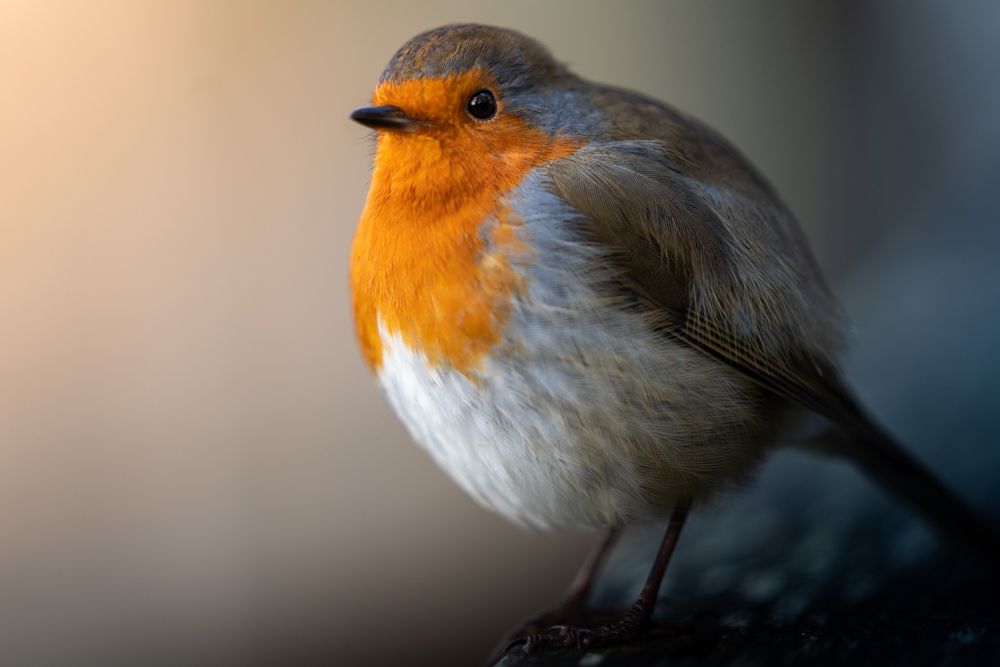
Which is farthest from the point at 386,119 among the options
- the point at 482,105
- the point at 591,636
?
the point at 591,636

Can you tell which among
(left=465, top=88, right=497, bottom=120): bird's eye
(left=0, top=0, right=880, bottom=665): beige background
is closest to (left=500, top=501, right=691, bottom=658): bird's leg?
(left=465, top=88, right=497, bottom=120): bird's eye

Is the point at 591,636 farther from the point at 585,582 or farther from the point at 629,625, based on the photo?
the point at 585,582

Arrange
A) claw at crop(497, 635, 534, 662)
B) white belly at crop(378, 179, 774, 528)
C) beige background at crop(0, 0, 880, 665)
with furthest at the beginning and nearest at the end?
1. beige background at crop(0, 0, 880, 665)
2. claw at crop(497, 635, 534, 662)
3. white belly at crop(378, 179, 774, 528)

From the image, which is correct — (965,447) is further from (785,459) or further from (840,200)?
(840,200)

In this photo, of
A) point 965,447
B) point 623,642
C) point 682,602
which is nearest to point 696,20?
point 965,447

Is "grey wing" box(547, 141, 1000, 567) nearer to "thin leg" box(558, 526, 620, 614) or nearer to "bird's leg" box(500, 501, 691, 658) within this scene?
"bird's leg" box(500, 501, 691, 658)

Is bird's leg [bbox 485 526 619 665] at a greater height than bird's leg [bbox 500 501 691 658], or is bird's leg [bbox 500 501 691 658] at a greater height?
bird's leg [bbox 500 501 691 658]

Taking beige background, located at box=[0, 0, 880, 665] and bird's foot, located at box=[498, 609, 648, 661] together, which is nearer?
bird's foot, located at box=[498, 609, 648, 661]
